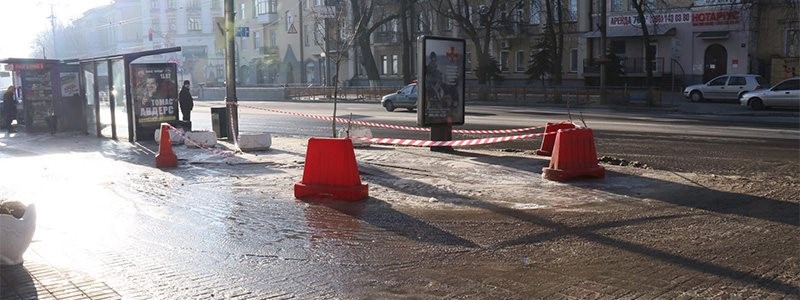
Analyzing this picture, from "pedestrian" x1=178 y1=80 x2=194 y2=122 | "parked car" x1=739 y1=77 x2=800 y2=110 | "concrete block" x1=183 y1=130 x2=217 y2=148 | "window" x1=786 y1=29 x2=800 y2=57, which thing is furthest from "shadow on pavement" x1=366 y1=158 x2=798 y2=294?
"window" x1=786 y1=29 x2=800 y2=57

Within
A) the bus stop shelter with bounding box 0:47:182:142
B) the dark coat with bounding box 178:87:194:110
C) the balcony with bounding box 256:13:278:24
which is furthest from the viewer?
the balcony with bounding box 256:13:278:24

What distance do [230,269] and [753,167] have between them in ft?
31.8

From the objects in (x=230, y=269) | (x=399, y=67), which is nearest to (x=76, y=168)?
(x=230, y=269)

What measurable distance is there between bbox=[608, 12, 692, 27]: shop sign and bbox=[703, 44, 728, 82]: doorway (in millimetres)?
2199

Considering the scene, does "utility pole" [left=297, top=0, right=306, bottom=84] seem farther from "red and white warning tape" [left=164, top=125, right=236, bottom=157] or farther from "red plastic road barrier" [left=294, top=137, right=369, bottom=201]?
"red plastic road barrier" [left=294, top=137, right=369, bottom=201]

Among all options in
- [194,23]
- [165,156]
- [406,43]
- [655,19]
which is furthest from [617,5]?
[194,23]

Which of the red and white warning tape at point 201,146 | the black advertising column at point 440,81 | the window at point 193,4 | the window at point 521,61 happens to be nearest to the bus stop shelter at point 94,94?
the red and white warning tape at point 201,146

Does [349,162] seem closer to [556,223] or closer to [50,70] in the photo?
[556,223]

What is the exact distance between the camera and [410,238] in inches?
296

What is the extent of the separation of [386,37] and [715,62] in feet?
92.1

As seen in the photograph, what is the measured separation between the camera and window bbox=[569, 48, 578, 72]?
164ft

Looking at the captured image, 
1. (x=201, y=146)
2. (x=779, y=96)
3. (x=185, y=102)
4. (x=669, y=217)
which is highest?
(x=185, y=102)

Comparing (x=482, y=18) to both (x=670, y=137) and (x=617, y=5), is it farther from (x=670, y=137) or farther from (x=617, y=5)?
(x=670, y=137)

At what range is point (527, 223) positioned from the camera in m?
8.11
